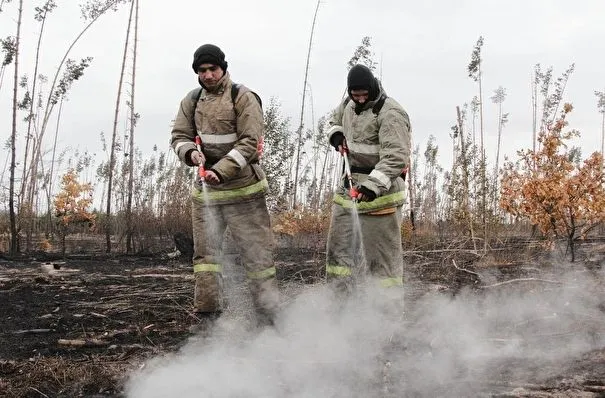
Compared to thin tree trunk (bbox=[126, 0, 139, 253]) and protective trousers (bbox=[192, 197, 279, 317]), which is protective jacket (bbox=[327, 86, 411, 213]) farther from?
thin tree trunk (bbox=[126, 0, 139, 253])

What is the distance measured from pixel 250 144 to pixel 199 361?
5.56 feet

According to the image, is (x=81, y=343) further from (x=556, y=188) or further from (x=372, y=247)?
(x=556, y=188)

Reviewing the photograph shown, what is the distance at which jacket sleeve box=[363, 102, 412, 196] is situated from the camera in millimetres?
3981

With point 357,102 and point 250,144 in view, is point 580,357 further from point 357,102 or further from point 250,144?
point 250,144

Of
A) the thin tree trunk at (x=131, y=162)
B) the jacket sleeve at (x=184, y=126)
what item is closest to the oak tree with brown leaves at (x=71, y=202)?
the thin tree trunk at (x=131, y=162)

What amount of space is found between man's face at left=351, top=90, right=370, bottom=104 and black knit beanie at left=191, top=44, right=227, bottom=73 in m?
1.05

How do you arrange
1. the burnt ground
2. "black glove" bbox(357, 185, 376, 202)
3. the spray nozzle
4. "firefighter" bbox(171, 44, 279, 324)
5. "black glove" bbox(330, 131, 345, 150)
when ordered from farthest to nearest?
"black glove" bbox(330, 131, 345, 150) < "firefighter" bbox(171, 44, 279, 324) < the spray nozzle < "black glove" bbox(357, 185, 376, 202) < the burnt ground

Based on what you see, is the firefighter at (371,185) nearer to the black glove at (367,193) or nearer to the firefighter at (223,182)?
the black glove at (367,193)

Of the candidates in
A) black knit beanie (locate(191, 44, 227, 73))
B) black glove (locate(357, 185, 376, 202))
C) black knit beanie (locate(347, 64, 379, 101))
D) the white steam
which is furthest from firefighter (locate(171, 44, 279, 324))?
black glove (locate(357, 185, 376, 202))

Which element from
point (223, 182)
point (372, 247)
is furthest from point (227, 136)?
point (372, 247)

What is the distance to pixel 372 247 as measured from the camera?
4.30m

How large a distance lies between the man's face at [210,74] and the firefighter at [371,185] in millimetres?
982

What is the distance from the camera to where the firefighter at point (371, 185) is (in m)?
4.05

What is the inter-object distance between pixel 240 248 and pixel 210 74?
4.48 ft
